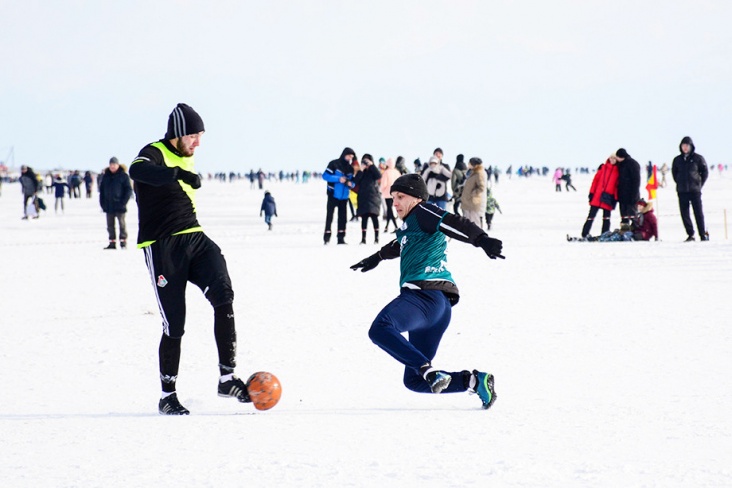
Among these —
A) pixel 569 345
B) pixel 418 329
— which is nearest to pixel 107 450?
pixel 418 329

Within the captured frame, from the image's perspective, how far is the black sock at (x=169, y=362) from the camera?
16.1 ft

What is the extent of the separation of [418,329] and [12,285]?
7.62 metres

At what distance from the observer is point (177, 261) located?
4.90 m

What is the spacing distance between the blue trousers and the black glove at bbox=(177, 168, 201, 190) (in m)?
1.20

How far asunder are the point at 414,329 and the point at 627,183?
1236cm

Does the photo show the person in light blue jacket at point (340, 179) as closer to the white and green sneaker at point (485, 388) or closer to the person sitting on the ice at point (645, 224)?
the person sitting on the ice at point (645, 224)

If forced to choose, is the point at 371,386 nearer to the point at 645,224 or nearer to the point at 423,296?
the point at 423,296

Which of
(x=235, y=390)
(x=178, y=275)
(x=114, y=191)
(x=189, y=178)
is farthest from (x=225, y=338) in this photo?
(x=114, y=191)

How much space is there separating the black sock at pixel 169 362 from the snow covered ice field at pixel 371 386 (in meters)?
0.18

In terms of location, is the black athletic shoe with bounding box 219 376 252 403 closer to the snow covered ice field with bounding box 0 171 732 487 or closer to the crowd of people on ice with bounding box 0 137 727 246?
the snow covered ice field with bounding box 0 171 732 487

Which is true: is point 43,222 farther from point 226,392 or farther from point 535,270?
point 226,392

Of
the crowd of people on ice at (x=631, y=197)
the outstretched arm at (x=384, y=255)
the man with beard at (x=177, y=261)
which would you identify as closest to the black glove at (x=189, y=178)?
the man with beard at (x=177, y=261)

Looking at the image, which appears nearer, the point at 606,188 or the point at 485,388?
the point at 485,388

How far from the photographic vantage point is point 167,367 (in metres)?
4.93
